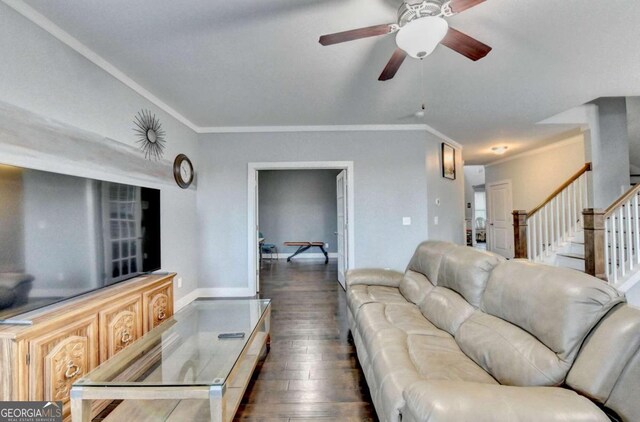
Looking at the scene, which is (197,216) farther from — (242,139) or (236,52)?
(236,52)

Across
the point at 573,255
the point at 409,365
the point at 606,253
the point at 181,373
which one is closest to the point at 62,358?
the point at 181,373

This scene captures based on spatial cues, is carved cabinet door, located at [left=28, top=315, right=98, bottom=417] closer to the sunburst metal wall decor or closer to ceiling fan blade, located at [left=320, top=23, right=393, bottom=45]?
the sunburst metal wall decor

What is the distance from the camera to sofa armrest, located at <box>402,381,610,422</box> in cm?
88

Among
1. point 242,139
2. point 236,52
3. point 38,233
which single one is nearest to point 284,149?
point 242,139

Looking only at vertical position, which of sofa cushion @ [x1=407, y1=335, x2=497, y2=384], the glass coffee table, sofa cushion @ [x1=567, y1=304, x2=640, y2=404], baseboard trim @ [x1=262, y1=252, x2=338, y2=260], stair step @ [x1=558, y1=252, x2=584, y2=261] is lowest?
baseboard trim @ [x1=262, y1=252, x2=338, y2=260]

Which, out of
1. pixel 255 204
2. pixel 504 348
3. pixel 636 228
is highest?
pixel 255 204

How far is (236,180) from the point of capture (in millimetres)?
4184

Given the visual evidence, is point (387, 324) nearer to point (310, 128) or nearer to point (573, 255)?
point (310, 128)

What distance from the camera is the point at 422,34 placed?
5.08ft

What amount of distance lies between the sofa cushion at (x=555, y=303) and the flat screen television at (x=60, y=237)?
2.59 metres

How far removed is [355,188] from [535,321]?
307 centimetres

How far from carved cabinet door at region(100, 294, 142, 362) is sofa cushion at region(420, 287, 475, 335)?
220 cm

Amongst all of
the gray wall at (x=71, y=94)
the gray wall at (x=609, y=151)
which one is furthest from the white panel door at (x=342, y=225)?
the gray wall at (x=609, y=151)

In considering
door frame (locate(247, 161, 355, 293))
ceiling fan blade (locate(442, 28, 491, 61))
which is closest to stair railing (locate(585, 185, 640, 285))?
ceiling fan blade (locate(442, 28, 491, 61))
